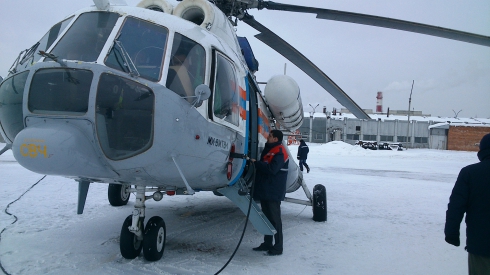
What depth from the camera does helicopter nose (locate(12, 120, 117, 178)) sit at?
2824 mm

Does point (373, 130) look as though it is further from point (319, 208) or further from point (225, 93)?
point (225, 93)

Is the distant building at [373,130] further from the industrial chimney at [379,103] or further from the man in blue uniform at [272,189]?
the man in blue uniform at [272,189]

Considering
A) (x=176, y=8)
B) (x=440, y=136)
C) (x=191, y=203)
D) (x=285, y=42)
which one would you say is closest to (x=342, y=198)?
(x=191, y=203)

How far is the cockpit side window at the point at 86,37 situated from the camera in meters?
3.25

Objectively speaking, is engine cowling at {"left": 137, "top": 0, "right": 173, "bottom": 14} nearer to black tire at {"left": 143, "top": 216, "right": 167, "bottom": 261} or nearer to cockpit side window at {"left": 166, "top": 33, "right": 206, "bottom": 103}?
cockpit side window at {"left": 166, "top": 33, "right": 206, "bottom": 103}

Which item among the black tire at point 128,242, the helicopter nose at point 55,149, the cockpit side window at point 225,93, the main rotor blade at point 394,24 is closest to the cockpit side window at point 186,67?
the cockpit side window at point 225,93

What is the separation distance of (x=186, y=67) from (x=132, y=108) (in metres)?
0.74

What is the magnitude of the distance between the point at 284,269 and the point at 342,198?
558cm

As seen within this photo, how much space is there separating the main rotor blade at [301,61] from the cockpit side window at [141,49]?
10.5 ft

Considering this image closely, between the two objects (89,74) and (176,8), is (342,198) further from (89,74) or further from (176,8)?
(89,74)

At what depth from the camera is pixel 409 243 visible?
17.9 ft

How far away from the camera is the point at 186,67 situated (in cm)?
359

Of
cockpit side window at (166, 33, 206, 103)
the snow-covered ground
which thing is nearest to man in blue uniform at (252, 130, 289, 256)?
the snow-covered ground

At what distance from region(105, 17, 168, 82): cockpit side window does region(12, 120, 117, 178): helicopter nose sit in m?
0.67
